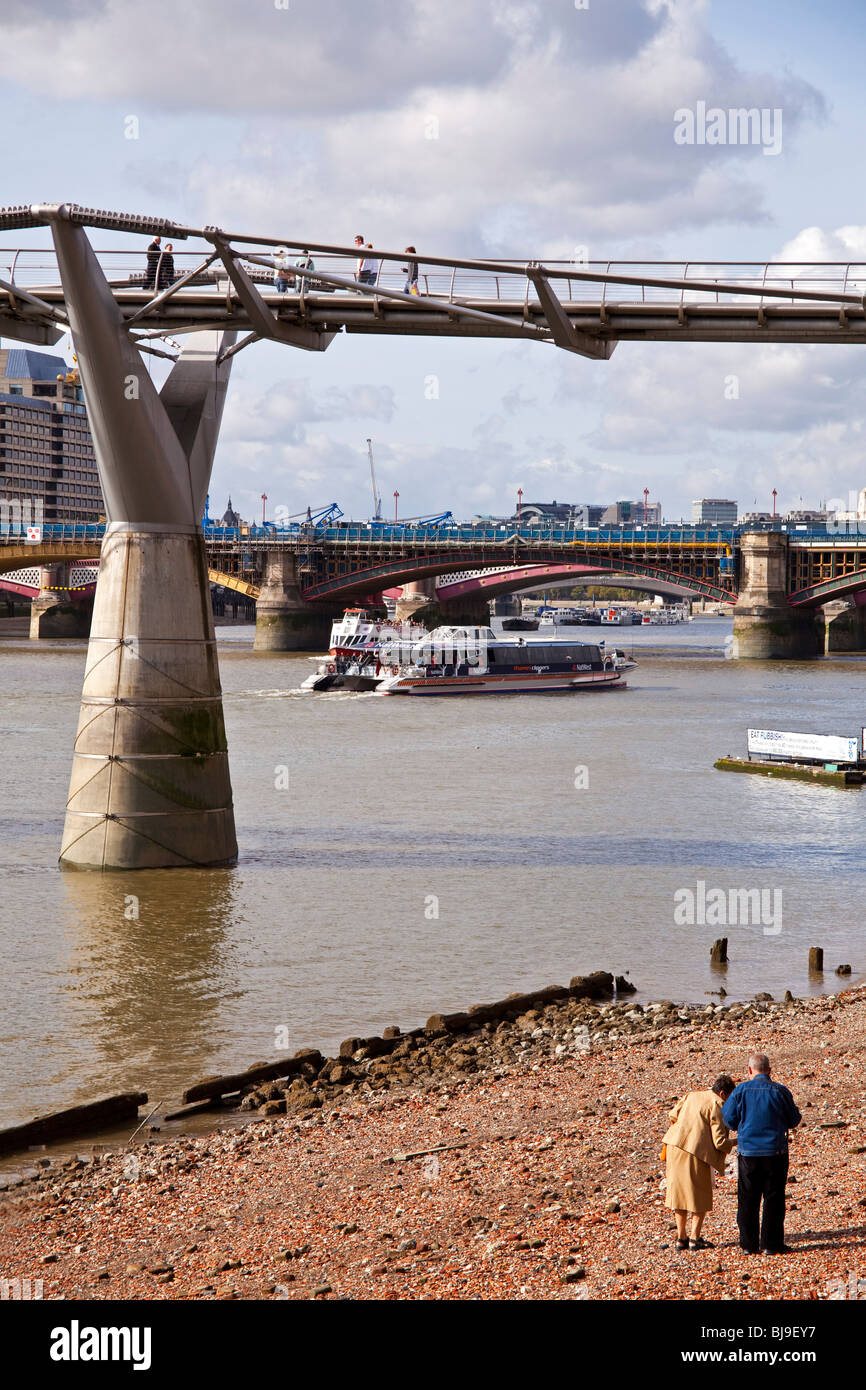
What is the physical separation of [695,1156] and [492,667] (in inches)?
2720

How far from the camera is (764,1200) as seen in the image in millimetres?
9070

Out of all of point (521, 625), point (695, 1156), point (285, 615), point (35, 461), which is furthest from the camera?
point (35, 461)

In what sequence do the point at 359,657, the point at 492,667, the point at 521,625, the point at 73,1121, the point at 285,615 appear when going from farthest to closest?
the point at 521,625 < the point at 285,615 < the point at 492,667 < the point at 359,657 < the point at 73,1121

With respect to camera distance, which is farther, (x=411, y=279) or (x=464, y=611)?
(x=464, y=611)

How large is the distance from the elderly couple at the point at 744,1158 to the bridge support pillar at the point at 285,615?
311 feet

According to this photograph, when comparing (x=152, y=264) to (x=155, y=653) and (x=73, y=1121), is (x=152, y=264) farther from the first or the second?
(x=73, y=1121)

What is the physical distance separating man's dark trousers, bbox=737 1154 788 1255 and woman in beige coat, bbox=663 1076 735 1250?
0.29 metres

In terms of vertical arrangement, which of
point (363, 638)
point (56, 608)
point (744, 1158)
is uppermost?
point (56, 608)

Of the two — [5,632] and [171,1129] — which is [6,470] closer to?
[5,632]

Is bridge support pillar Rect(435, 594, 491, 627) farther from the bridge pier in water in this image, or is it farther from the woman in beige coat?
the woman in beige coat

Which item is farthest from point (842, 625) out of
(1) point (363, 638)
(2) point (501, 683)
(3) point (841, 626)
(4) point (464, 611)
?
(1) point (363, 638)

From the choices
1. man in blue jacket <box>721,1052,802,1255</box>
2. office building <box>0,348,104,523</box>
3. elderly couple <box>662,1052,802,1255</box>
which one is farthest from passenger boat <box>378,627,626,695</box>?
office building <box>0,348,104,523</box>

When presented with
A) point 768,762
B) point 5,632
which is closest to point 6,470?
point 5,632

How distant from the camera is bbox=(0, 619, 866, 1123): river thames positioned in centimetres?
1797
